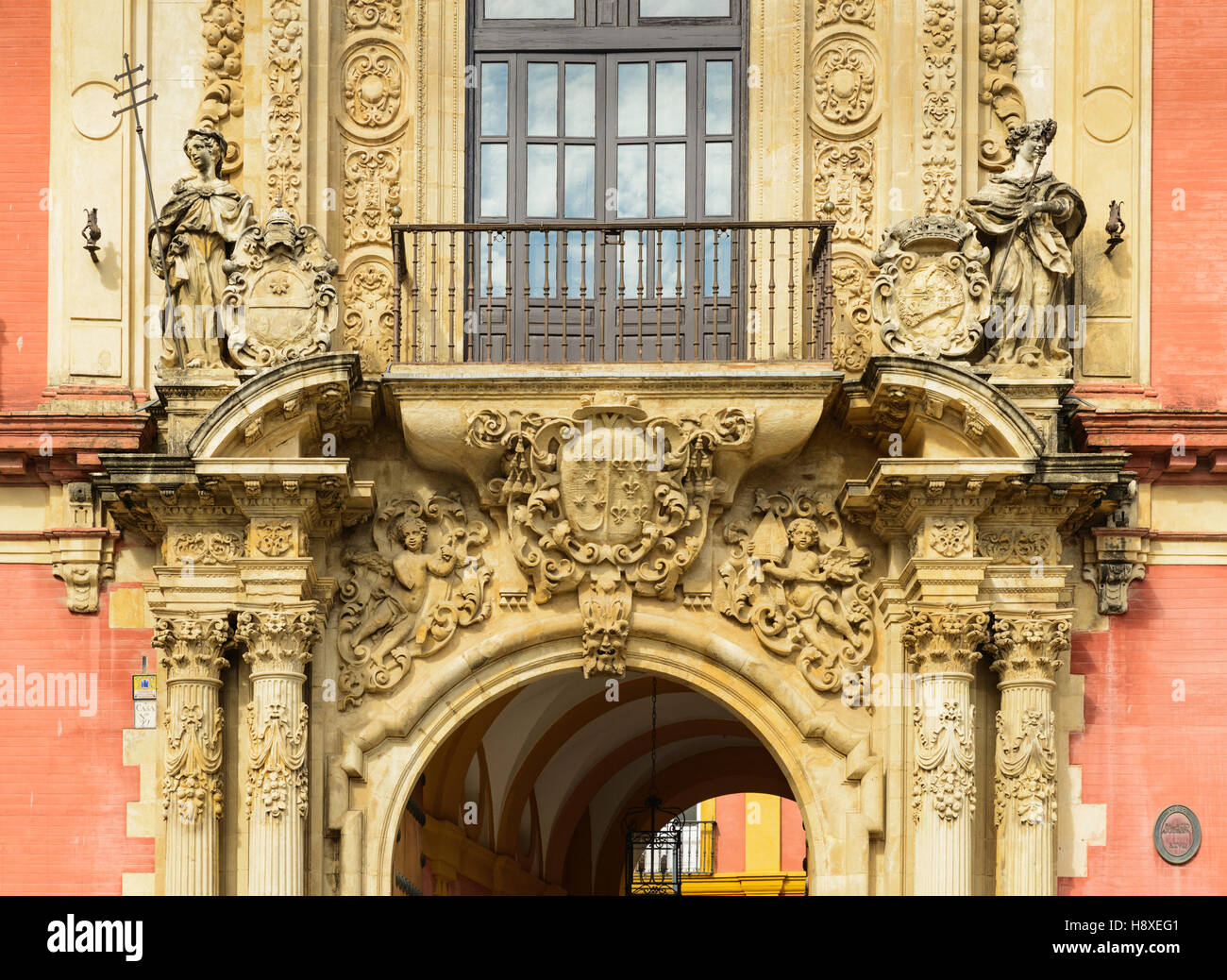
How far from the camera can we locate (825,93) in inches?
612

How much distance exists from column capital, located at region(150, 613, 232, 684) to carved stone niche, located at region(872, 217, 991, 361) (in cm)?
413

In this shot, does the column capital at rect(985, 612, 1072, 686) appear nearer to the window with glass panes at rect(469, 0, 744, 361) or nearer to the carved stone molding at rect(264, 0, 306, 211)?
the window with glass panes at rect(469, 0, 744, 361)

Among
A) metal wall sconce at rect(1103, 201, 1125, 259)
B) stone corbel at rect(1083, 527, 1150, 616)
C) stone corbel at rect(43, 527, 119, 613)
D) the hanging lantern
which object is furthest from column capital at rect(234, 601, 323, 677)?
the hanging lantern

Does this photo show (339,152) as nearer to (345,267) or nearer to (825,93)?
(345,267)

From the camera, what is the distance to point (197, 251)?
48.3 feet

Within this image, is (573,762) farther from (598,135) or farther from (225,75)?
(225,75)

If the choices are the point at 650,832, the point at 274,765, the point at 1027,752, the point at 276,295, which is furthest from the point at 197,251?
the point at 650,832

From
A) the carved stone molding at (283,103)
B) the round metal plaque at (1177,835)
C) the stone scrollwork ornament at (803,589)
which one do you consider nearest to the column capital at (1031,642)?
the stone scrollwork ornament at (803,589)

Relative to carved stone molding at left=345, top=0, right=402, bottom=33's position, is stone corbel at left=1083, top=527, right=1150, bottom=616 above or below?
below

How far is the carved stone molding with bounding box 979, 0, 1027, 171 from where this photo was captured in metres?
15.4

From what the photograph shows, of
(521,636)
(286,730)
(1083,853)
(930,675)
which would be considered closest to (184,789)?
(286,730)
